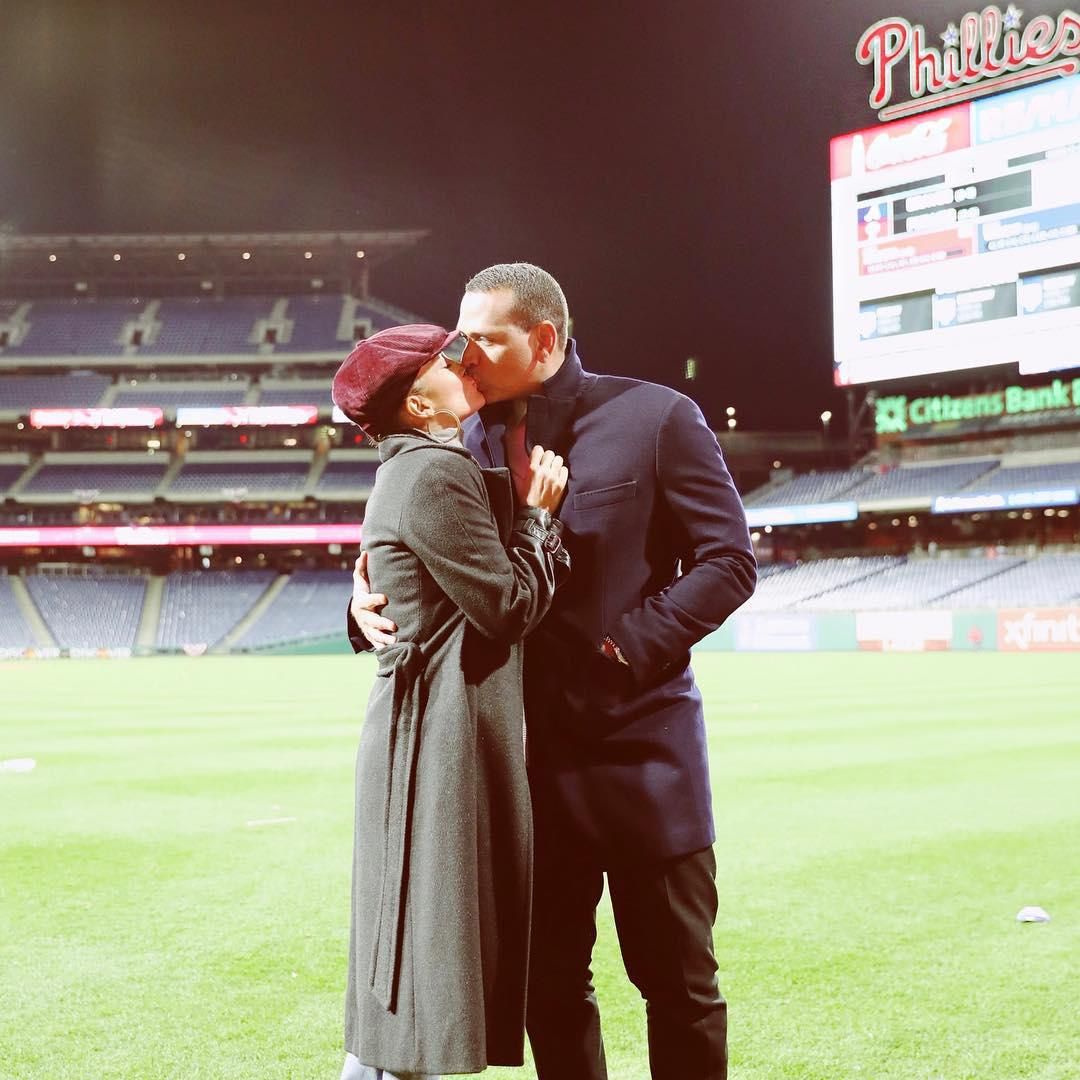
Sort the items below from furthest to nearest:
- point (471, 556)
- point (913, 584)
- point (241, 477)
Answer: point (241, 477), point (913, 584), point (471, 556)

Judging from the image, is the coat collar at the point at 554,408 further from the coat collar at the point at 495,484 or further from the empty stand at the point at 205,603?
the empty stand at the point at 205,603

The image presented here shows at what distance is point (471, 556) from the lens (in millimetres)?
2740

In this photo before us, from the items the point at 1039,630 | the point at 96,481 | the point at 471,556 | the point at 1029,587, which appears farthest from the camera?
the point at 96,481

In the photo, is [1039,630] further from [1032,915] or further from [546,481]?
[546,481]

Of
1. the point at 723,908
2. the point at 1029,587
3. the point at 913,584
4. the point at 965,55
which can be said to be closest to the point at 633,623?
the point at 723,908

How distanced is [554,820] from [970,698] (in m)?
19.3

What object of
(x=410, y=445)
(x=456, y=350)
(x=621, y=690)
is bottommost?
(x=621, y=690)

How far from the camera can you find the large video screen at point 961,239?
1571 inches

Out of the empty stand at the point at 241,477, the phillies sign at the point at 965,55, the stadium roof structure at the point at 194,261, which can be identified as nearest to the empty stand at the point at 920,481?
the phillies sign at the point at 965,55

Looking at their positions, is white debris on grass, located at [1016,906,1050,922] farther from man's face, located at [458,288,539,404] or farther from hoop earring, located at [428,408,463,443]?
hoop earring, located at [428,408,463,443]

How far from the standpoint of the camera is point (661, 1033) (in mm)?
3209

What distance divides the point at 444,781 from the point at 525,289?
1333 millimetres

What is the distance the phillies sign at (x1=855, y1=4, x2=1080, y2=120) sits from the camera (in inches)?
1667

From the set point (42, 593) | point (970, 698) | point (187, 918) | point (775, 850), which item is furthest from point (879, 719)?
point (42, 593)
